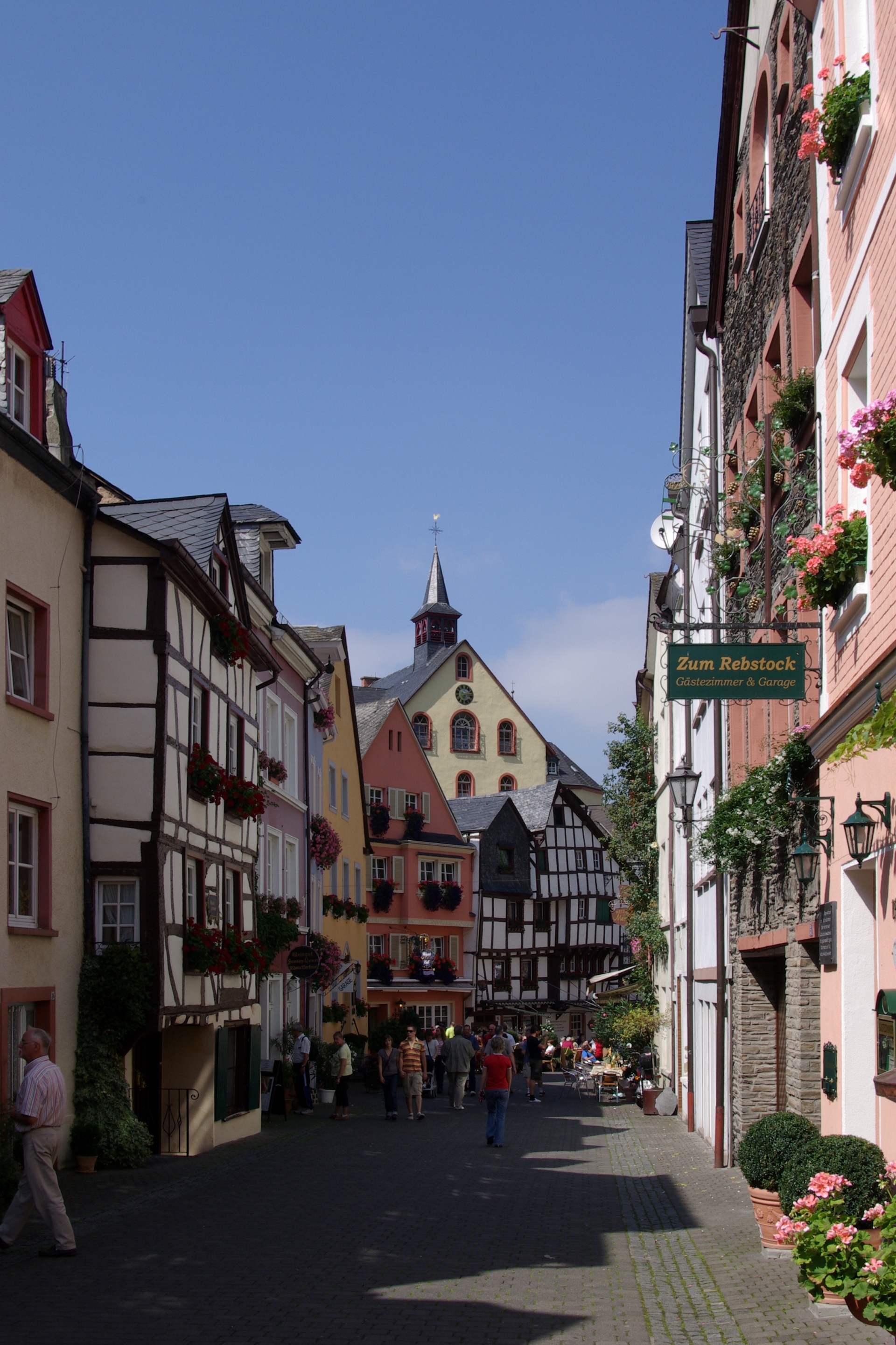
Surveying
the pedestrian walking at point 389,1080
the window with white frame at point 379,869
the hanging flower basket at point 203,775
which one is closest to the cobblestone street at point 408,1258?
the hanging flower basket at point 203,775

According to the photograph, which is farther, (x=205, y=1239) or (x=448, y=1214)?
(x=448, y=1214)

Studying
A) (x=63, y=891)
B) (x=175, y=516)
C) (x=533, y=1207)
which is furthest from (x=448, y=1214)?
(x=175, y=516)

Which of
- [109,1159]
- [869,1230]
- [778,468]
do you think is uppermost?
[778,468]

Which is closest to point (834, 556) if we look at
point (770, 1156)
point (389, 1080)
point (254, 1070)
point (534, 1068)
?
point (770, 1156)

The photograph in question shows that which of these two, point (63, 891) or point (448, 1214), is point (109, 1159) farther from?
point (448, 1214)

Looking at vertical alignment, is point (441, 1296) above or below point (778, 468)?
below

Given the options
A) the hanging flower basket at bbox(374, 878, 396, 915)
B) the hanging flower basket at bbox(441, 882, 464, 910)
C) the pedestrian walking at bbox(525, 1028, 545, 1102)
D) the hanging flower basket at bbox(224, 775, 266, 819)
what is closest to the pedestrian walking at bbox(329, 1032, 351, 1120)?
the hanging flower basket at bbox(224, 775, 266, 819)

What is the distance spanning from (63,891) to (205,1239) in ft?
18.4

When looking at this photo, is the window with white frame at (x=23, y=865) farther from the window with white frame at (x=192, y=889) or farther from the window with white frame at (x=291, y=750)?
the window with white frame at (x=291, y=750)

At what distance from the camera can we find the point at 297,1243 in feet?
38.1

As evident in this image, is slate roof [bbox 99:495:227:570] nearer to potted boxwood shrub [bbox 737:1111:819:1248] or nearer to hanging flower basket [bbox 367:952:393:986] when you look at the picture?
potted boxwood shrub [bbox 737:1111:819:1248]

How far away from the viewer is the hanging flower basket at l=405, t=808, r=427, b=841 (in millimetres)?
49531

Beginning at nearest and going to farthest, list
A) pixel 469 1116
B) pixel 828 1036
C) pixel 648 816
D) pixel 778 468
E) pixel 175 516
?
pixel 828 1036 → pixel 778 468 → pixel 175 516 → pixel 469 1116 → pixel 648 816

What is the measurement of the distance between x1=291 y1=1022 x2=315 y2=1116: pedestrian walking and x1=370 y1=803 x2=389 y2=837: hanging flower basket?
20453 mm
